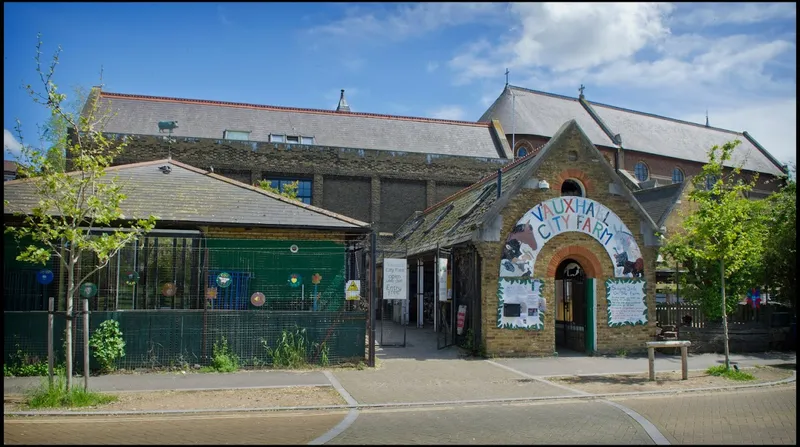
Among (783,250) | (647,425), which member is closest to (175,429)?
(647,425)

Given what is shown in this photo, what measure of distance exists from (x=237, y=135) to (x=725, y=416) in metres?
27.3

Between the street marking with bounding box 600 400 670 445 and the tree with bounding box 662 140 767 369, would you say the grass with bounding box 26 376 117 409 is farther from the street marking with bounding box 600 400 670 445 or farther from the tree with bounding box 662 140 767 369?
the tree with bounding box 662 140 767 369

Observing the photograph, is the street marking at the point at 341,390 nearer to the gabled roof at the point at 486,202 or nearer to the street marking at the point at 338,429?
the street marking at the point at 338,429

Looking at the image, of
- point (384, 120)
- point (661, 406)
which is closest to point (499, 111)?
point (384, 120)

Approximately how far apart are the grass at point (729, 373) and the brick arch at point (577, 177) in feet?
18.0

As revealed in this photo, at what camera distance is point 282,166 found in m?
30.5

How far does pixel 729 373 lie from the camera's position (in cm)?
1352

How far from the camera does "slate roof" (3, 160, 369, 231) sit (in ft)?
46.0

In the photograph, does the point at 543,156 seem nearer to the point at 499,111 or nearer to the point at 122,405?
the point at 122,405

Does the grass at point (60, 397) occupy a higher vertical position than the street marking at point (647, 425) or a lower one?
higher

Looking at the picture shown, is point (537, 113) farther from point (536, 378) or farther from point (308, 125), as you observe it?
point (536, 378)

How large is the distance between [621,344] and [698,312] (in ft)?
9.13

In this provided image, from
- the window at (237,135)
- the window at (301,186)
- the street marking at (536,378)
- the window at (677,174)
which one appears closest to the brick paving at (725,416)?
the street marking at (536,378)

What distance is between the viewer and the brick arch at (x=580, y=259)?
16406 millimetres
